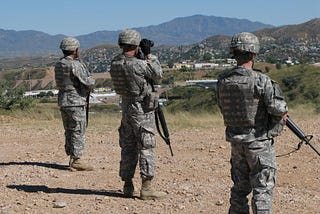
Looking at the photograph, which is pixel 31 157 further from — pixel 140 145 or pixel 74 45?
pixel 140 145

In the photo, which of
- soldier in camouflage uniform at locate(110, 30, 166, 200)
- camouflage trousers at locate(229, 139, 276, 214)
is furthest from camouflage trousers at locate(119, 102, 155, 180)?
camouflage trousers at locate(229, 139, 276, 214)

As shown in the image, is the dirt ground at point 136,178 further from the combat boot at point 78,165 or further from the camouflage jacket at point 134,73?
the camouflage jacket at point 134,73

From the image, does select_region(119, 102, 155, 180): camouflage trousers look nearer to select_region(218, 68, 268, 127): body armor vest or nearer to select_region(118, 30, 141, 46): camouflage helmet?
select_region(118, 30, 141, 46): camouflage helmet

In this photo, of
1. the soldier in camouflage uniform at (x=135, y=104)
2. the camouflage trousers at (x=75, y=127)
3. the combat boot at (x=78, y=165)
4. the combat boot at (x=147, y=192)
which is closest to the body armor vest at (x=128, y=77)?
the soldier in camouflage uniform at (x=135, y=104)

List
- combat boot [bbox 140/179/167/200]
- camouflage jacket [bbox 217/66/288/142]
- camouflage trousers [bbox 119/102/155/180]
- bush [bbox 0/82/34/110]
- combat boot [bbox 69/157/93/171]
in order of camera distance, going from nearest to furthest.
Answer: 1. camouflage jacket [bbox 217/66/288/142]
2. camouflage trousers [bbox 119/102/155/180]
3. combat boot [bbox 140/179/167/200]
4. combat boot [bbox 69/157/93/171]
5. bush [bbox 0/82/34/110]

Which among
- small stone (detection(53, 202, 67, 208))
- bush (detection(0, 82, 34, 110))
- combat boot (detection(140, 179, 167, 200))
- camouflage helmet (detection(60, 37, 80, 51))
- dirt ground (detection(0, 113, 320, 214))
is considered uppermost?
camouflage helmet (detection(60, 37, 80, 51))

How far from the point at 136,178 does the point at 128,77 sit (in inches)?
70.3

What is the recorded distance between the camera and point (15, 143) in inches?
418

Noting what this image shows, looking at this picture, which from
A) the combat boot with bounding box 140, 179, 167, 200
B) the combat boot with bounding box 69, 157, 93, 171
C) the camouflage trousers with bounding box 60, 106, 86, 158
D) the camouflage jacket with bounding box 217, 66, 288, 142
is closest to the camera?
the camouflage jacket with bounding box 217, 66, 288, 142

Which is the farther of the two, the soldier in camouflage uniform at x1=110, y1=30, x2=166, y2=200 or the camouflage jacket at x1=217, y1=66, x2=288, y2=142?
the soldier in camouflage uniform at x1=110, y1=30, x2=166, y2=200

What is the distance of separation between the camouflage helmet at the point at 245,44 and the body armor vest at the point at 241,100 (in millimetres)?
166

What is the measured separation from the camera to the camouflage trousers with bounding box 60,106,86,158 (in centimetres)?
772

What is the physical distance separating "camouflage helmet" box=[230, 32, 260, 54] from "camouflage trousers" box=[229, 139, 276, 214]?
0.74 meters

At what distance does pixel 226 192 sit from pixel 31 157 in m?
3.79
